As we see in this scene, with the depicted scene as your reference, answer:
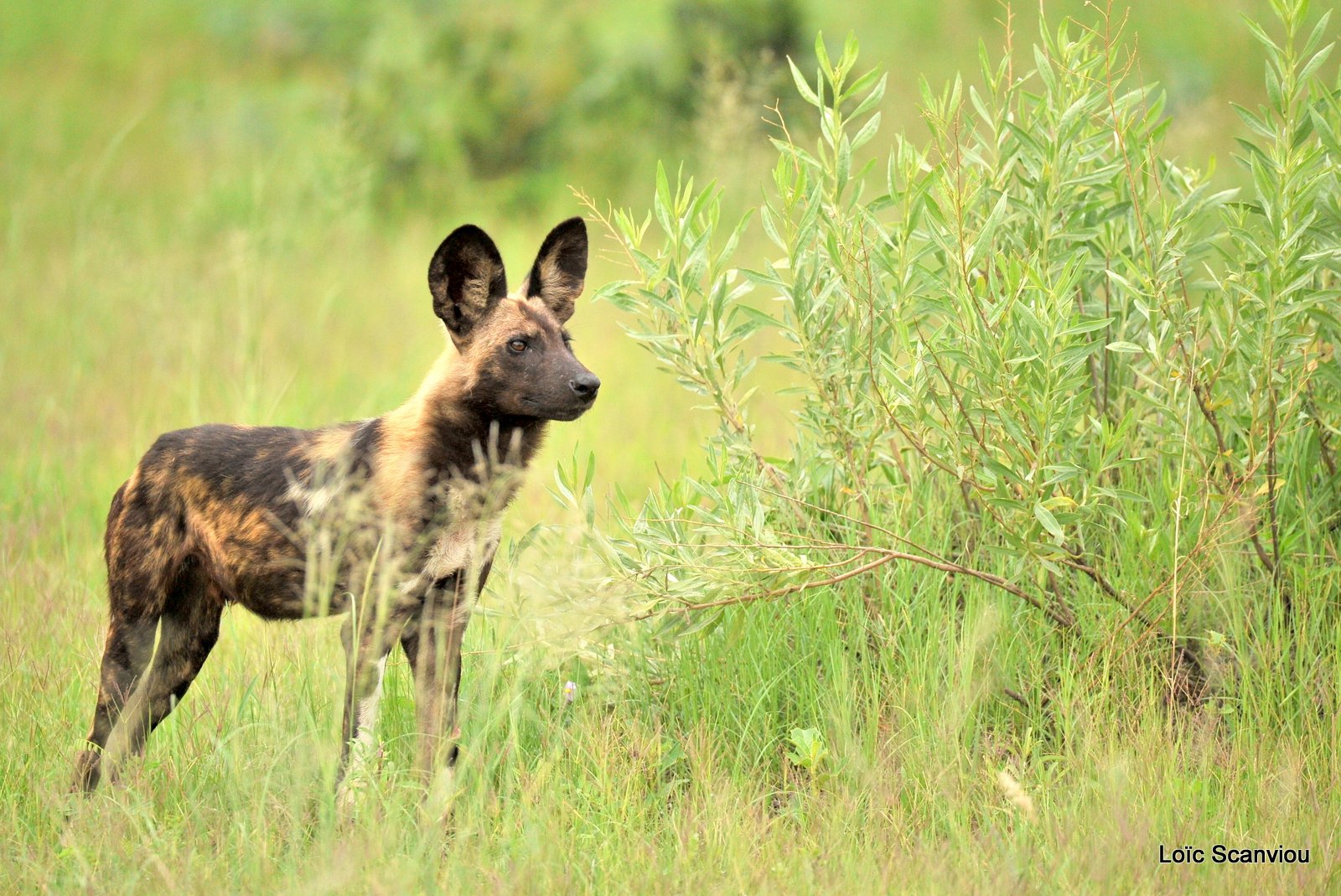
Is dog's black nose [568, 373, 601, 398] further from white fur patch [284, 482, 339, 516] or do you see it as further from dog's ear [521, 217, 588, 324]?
white fur patch [284, 482, 339, 516]

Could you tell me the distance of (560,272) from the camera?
13.5ft

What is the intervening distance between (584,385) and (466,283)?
53 centimetres

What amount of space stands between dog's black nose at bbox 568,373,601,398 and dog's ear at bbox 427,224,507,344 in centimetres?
41

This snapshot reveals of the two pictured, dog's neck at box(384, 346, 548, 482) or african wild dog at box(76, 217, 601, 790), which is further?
dog's neck at box(384, 346, 548, 482)

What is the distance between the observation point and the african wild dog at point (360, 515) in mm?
3566

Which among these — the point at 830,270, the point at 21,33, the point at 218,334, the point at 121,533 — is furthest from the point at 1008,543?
the point at 21,33

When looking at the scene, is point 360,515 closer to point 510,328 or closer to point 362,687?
point 362,687

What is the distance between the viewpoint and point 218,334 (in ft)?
25.2

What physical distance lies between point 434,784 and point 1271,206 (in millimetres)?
2692

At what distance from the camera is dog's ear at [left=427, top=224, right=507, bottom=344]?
3.83m

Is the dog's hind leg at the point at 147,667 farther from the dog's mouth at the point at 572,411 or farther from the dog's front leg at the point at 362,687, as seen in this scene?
the dog's mouth at the point at 572,411
